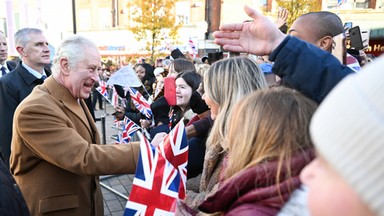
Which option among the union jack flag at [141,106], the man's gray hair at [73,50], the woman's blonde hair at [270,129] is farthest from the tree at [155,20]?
the woman's blonde hair at [270,129]

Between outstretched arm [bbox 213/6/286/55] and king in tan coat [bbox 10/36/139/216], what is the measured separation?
0.90 meters

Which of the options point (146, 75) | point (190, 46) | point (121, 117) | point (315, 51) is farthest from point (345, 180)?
point (190, 46)

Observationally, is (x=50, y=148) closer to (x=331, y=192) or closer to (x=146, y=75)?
(x=331, y=192)

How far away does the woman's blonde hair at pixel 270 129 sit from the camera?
1093mm

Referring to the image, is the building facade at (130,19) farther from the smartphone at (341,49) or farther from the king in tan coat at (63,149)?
the smartphone at (341,49)

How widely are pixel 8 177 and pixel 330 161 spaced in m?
1.21

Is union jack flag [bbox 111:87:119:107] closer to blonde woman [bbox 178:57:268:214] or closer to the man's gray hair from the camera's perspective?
the man's gray hair

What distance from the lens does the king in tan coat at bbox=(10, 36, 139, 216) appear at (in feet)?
5.95

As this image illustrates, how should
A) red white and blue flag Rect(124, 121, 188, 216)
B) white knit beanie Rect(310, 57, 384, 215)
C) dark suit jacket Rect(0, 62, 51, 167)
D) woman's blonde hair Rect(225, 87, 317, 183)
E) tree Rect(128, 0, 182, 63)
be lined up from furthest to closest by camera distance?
tree Rect(128, 0, 182, 63) < dark suit jacket Rect(0, 62, 51, 167) < red white and blue flag Rect(124, 121, 188, 216) < woman's blonde hair Rect(225, 87, 317, 183) < white knit beanie Rect(310, 57, 384, 215)

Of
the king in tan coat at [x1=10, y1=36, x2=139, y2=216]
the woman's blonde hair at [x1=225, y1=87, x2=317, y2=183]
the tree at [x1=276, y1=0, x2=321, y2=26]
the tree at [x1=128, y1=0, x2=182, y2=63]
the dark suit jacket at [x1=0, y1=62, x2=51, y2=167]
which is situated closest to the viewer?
the woman's blonde hair at [x1=225, y1=87, x2=317, y2=183]

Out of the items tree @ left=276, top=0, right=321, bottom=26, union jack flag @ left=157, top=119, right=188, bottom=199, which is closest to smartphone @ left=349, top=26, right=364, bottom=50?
union jack flag @ left=157, top=119, right=188, bottom=199

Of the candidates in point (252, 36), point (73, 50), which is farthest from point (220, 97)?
point (73, 50)

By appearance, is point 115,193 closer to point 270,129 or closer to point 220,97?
point 220,97

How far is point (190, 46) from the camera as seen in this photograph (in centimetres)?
964
